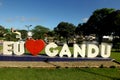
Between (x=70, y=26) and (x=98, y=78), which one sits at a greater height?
(x=70, y=26)

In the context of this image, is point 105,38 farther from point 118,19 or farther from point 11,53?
point 11,53

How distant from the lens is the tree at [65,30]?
114m

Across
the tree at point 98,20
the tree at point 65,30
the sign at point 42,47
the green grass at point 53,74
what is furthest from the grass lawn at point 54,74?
the tree at point 65,30

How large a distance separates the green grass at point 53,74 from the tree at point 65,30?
3829 inches

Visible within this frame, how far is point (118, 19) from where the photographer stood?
63.5 meters

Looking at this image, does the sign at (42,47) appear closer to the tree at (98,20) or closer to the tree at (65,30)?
the tree at (98,20)

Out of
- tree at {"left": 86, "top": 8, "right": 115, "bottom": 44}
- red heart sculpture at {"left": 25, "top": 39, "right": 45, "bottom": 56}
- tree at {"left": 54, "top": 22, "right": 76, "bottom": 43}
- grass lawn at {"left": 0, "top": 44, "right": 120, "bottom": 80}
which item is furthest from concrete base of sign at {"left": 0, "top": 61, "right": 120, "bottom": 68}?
tree at {"left": 54, "top": 22, "right": 76, "bottom": 43}

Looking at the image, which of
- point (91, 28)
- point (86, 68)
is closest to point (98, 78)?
point (86, 68)

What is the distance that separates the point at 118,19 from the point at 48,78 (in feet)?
173

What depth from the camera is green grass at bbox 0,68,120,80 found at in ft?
43.9

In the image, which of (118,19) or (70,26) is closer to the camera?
(118,19)

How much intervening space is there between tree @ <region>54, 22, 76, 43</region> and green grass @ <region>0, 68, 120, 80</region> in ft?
319

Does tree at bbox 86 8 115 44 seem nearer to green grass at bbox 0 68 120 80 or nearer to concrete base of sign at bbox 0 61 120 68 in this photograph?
concrete base of sign at bbox 0 61 120 68

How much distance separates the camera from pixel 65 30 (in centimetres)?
11294
